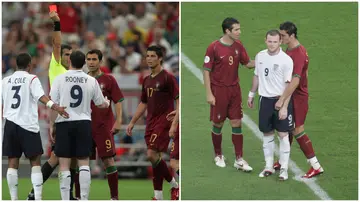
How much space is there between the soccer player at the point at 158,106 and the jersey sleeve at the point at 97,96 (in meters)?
0.79

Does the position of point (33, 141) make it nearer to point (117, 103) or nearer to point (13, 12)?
point (117, 103)

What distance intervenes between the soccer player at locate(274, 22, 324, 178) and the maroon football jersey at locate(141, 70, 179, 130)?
1.18 meters

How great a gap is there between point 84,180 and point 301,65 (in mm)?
2497

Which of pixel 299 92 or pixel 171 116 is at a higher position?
pixel 299 92

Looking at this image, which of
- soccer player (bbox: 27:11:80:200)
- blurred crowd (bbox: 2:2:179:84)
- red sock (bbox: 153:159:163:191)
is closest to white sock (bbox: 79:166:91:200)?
soccer player (bbox: 27:11:80:200)

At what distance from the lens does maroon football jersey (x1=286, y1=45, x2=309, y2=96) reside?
9.17 meters

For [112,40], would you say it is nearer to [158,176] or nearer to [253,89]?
[158,176]

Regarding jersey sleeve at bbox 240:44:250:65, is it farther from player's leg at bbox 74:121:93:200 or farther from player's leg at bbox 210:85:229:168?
player's leg at bbox 74:121:93:200

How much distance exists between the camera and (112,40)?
1548 cm

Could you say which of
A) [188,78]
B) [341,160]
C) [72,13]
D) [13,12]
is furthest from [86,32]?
[341,160]

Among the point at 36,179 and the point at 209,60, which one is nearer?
the point at 36,179

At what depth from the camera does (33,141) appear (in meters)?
9.09

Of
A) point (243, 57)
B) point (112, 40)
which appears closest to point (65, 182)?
point (243, 57)

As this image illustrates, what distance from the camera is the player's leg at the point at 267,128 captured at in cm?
925
